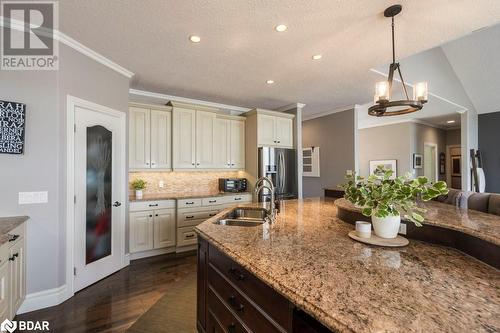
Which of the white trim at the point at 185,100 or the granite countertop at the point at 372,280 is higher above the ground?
A: the white trim at the point at 185,100

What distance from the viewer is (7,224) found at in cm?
198

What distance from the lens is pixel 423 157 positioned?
24.6ft

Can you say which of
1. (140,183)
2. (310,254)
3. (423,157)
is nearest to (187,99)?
(140,183)

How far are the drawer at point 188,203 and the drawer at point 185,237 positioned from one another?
0.37 meters

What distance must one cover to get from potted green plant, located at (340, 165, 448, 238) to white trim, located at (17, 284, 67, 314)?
292 cm

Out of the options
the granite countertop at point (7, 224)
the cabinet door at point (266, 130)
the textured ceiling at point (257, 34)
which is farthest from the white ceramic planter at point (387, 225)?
the cabinet door at point (266, 130)

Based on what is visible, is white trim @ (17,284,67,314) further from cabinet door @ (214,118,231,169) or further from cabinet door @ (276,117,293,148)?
cabinet door @ (276,117,293,148)

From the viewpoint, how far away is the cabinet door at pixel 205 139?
A: 14.2 feet

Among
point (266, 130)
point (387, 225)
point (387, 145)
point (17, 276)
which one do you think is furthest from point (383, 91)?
point (387, 145)

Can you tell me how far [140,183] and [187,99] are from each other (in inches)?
69.1

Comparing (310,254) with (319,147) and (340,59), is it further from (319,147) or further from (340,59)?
(319,147)

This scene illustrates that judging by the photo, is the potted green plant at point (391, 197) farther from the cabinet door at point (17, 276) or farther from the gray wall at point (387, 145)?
the gray wall at point (387, 145)

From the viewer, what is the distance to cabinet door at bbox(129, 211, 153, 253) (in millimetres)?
3494

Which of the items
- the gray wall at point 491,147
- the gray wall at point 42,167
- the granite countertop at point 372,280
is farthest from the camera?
the gray wall at point 491,147
